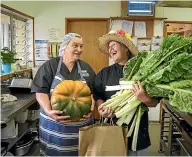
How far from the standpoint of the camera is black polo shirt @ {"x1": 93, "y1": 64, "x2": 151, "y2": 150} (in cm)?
163

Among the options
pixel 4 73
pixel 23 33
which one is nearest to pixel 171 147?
pixel 4 73

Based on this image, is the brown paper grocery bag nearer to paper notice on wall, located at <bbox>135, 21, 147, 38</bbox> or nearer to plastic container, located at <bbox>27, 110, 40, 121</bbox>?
plastic container, located at <bbox>27, 110, 40, 121</bbox>

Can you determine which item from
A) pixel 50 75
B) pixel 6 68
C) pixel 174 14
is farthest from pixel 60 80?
pixel 174 14

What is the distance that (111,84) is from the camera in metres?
1.62

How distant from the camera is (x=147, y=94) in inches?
46.8

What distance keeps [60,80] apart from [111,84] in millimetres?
379

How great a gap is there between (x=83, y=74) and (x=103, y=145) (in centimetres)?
75

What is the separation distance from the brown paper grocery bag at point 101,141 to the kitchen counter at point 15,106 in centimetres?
102

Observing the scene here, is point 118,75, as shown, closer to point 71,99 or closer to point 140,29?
point 71,99

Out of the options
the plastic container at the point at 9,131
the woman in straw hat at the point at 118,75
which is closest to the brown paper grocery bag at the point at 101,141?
the woman in straw hat at the point at 118,75

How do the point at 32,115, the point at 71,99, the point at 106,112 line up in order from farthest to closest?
the point at 32,115 → the point at 71,99 → the point at 106,112

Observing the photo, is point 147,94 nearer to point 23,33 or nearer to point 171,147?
point 171,147

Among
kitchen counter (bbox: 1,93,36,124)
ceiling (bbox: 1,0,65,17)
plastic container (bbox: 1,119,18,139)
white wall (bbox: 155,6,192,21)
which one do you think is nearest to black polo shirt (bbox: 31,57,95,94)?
kitchen counter (bbox: 1,93,36,124)

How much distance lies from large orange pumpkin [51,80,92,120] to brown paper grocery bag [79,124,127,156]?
0.28 m
